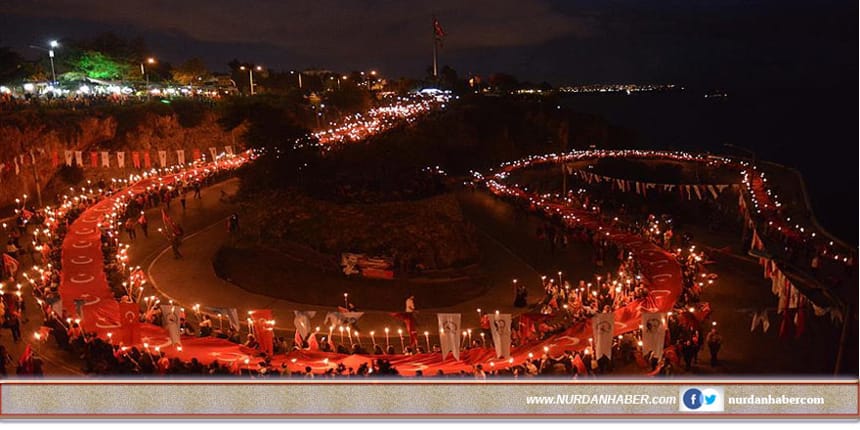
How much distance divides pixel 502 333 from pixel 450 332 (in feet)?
4.14

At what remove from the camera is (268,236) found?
2836 cm

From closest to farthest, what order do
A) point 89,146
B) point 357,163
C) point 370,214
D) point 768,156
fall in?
point 370,214 < point 357,163 < point 89,146 < point 768,156

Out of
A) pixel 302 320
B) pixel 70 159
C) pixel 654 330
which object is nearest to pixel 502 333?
pixel 654 330

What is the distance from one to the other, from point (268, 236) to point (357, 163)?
8.51m

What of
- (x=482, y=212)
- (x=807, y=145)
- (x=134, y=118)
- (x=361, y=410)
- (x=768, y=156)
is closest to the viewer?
(x=361, y=410)

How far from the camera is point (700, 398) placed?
10.1m

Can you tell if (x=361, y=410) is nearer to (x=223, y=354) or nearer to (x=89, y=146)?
(x=223, y=354)

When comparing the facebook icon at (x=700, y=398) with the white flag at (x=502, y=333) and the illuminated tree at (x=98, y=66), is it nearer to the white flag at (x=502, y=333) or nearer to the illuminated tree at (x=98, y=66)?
the white flag at (x=502, y=333)

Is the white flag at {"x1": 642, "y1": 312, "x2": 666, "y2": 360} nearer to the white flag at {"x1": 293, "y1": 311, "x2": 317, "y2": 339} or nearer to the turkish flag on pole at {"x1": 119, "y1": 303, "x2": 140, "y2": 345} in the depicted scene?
the white flag at {"x1": 293, "y1": 311, "x2": 317, "y2": 339}

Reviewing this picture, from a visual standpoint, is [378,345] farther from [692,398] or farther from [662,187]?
[662,187]

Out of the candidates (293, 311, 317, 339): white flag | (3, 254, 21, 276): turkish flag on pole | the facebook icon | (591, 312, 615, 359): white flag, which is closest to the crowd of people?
(591, 312, 615, 359): white flag

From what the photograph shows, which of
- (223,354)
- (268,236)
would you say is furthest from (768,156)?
(223,354)

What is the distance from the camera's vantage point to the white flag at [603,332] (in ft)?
51.2

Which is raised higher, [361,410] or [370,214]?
[370,214]
